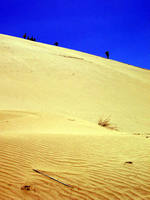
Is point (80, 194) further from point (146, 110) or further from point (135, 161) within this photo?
point (146, 110)

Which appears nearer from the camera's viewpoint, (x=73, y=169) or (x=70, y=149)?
(x=73, y=169)

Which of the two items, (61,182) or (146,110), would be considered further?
(146,110)

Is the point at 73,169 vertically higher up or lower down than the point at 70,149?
lower down

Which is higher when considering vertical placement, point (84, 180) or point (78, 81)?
point (78, 81)

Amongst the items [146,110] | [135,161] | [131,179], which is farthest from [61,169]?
[146,110]

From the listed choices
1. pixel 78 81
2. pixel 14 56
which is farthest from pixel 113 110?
pixel 14 56

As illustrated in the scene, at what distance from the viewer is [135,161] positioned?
146 inches

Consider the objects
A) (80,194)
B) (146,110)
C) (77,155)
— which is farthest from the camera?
(146,110)

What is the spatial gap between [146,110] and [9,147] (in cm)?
1100

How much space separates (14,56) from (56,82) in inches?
294

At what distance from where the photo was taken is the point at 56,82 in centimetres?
1590

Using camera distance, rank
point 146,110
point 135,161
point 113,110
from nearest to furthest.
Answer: point 135,161
point 113,110
point 146,110

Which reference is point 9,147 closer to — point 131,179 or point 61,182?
point 61,182

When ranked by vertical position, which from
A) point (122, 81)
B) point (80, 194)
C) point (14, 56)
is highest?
point (14, 56)
